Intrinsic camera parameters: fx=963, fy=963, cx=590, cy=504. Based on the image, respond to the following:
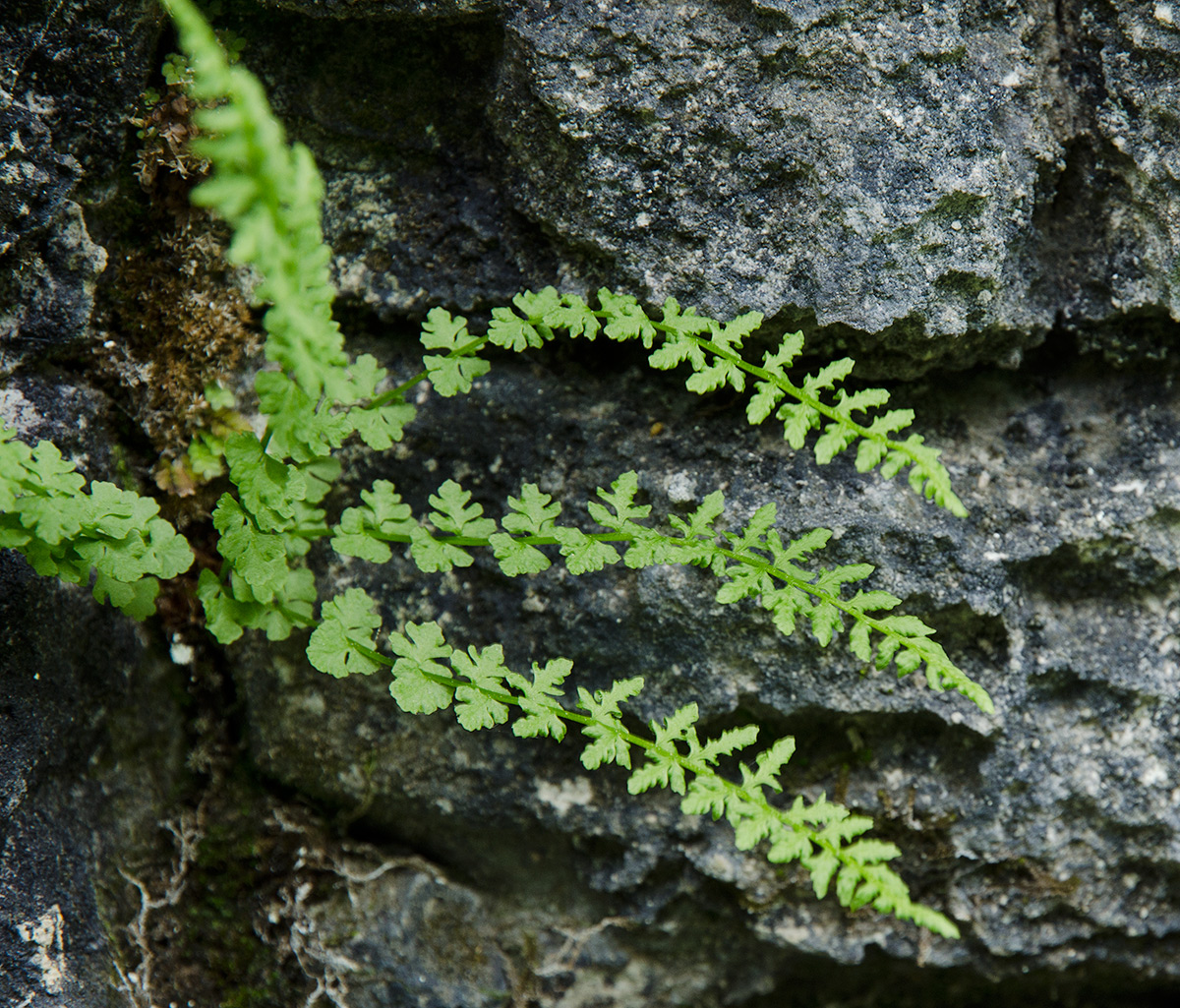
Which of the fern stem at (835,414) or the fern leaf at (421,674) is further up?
the fern stem at (835,414)

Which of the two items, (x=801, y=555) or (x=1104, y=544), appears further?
(x=1104, y=544)

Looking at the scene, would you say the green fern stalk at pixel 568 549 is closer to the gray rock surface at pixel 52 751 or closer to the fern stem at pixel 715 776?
→ the fern stem at pixel 715 776

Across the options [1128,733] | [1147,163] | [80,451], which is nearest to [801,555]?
[1128,733]

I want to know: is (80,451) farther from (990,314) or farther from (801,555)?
(990,314)

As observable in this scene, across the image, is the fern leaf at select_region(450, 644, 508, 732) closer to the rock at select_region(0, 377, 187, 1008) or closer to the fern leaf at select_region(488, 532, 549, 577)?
the fern leaf at select_region(488, 532, 549, 577)

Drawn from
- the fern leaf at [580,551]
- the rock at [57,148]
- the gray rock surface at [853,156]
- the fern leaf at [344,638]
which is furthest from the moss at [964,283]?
the rock at [57,148]

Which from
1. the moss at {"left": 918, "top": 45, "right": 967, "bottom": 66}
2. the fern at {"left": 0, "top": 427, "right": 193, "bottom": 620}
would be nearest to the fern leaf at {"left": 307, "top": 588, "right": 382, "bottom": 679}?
the fern at {"left": 0, "top": 427, "right": 193, "bottom": 620}

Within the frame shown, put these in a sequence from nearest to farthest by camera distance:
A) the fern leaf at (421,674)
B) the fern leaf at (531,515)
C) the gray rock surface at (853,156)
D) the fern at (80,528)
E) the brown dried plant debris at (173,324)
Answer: the fern at (80,528) → the fern leaf at (421,674) → the fern leaf at (531,515) → the gray rock surface at (853,156) → the brown dried plant debris at (173,324)
